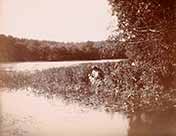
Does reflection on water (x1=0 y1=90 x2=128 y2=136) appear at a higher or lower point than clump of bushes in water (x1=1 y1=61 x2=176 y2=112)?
lower

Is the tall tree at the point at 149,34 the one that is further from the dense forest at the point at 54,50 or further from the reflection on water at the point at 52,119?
the reflection on water at the point at 52,119

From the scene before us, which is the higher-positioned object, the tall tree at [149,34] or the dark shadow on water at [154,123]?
the tall tree at [149,34]

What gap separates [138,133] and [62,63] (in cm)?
41

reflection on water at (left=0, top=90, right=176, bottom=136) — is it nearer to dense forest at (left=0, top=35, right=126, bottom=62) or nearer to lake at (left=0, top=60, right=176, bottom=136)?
lake at (left=0, top=60, right=176, bottom=136)

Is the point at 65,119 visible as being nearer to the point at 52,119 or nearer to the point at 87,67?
the point at 52,119

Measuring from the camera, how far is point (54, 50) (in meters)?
1.30

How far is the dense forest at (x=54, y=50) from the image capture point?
1290mm

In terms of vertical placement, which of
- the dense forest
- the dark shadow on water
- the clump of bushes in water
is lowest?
the dark shadow on water

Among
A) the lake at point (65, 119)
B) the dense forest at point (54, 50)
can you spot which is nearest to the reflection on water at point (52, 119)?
the lake at point (65, 119)

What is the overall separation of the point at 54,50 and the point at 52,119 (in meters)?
0.27

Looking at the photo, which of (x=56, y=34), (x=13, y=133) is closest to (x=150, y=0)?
(x=56, y=34)

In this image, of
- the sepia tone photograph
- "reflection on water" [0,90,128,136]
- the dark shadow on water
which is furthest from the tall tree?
"reflection on water" [0,90,128,136]

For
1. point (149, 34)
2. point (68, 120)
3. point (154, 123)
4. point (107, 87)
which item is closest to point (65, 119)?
point (68, 120)

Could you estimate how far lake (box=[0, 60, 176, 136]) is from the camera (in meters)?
1.30
